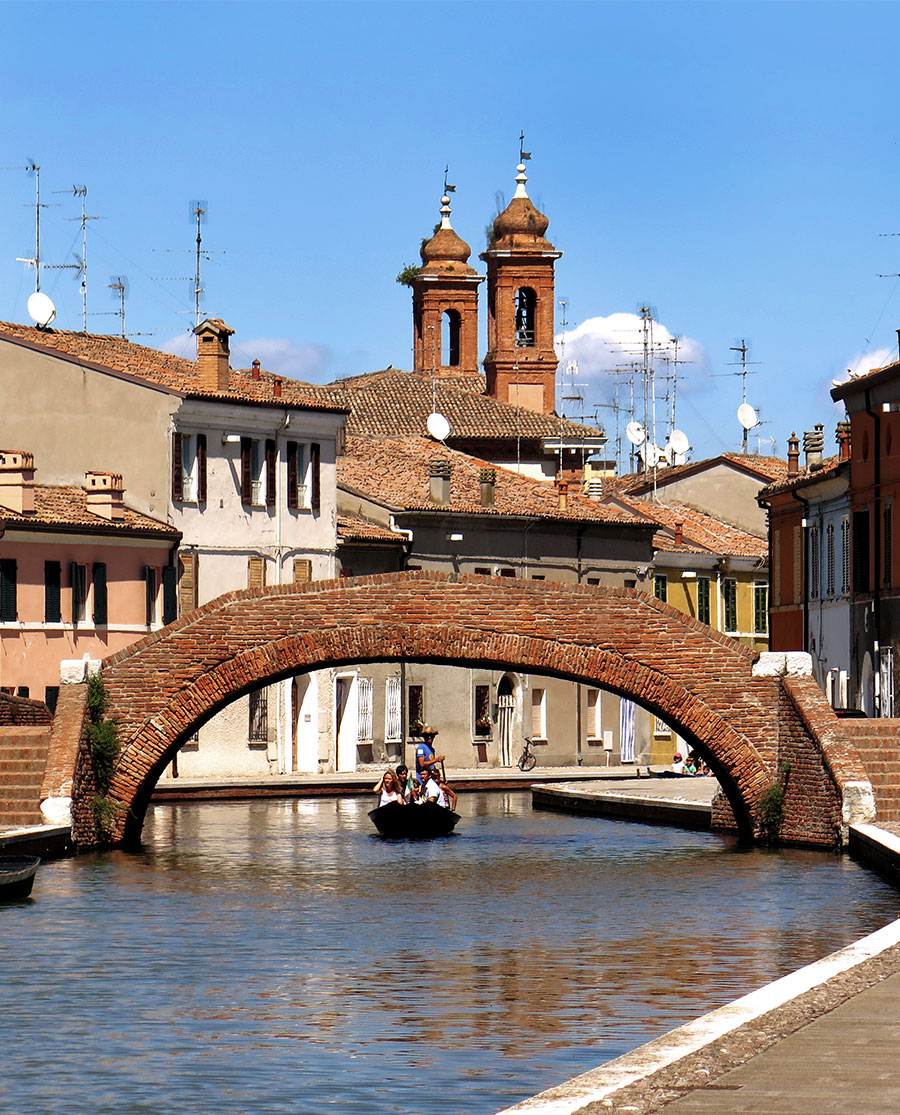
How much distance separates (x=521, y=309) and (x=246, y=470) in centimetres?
4596

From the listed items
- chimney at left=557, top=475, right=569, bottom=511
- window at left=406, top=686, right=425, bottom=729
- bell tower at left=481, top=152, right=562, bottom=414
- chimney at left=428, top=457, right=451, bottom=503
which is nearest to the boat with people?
window at left=406, top=686, right=425, bottom=729

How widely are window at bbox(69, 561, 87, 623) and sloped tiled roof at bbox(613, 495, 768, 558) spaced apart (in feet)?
93.3

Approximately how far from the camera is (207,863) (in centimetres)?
3834

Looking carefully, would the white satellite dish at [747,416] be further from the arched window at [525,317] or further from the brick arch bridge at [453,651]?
the brick arch bridge at [453,651]

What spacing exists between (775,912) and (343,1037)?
10556mm

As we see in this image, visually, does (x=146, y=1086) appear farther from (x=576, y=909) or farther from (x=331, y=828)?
(x=331, y=828)

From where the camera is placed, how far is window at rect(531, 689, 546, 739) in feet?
253

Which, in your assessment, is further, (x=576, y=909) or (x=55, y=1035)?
(x=576, y=909)

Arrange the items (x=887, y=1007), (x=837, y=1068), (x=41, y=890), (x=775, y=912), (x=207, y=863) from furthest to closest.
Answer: (x=207, y=863) → (x=41, y=890) → (x=775, y=912) → (x=887, y=1007) → (x=837, y=1068)

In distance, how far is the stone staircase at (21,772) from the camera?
38750mm

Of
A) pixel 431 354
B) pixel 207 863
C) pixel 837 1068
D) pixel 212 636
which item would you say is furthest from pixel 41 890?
pixel 431 354

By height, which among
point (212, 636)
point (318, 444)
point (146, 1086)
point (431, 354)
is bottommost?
point (146, 1086)

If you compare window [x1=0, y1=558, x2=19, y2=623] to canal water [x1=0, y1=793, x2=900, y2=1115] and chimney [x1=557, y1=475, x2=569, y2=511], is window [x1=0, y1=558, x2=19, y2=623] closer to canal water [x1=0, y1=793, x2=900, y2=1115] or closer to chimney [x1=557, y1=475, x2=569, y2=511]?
canal water [x1=0, y1=793, x2=900, y2=1115]

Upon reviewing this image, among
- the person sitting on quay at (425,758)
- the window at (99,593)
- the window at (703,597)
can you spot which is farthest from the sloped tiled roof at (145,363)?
the window at (703,597)
